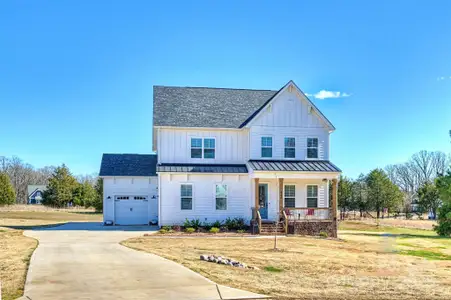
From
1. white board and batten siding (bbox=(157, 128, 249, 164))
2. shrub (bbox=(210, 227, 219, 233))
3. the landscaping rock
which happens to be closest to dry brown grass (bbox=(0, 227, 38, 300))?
the landscaping rock

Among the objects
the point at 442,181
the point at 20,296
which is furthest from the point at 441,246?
the point at 20,296

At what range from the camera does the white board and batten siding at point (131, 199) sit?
30141 mm

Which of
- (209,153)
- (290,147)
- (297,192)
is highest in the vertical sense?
(290,147)

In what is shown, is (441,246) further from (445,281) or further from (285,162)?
(445,281)

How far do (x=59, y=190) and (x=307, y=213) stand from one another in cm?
4411

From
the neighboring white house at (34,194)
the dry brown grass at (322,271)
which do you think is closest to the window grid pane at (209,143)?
the dry brown grass at (322,271)

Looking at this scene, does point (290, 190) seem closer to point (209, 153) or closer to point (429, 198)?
point (209, 153)

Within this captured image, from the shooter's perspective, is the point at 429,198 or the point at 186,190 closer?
the point at 186,190

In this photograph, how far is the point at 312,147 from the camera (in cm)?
2905

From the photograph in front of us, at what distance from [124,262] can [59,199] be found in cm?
5241

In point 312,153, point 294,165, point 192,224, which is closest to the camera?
point 192,224

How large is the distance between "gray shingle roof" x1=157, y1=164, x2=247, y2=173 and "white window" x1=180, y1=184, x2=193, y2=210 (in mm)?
1059

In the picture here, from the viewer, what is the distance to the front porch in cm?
2623

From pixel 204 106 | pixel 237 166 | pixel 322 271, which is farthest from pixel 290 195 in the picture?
pixel 322 271
